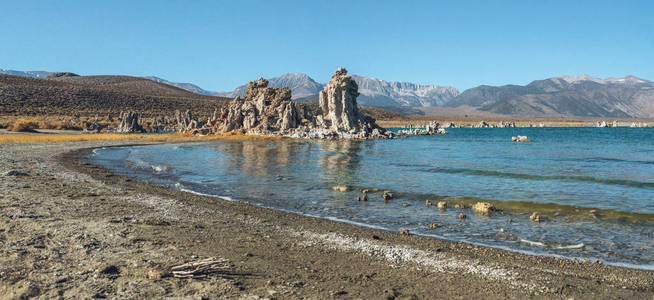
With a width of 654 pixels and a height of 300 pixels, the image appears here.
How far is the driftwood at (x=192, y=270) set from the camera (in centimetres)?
696

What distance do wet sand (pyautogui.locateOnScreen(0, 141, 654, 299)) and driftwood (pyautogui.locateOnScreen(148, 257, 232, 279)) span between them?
128 mm

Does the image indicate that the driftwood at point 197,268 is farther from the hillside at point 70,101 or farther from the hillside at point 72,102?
the hillside at point 70,101

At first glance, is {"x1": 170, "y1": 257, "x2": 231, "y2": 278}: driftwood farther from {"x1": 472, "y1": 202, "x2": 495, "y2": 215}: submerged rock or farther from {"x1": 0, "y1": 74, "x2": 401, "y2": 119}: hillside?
{"x1": 0, "y1": 74, "x2": 401, "y2": 119}: hillside

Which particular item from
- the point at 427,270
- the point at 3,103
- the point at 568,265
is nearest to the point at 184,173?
the point at 427,270

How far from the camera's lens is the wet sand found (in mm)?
6684

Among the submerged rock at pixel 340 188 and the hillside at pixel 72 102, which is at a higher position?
the hillside at pixel 72 102

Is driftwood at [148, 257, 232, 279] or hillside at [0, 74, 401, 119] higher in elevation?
hillside at [0, 74, 401, 119]

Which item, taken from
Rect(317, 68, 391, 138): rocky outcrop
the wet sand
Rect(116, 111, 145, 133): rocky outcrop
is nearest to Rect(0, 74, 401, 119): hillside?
Rect(116, 111, 145, 133): rocky outcrop

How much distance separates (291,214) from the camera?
13312mm

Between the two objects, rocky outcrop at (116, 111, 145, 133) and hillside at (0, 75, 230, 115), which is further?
hillside at (0, 75, 230, 115)


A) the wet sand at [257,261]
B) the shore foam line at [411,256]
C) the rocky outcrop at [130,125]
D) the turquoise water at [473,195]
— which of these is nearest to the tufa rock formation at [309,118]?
the rocky outcrop at [130,125]

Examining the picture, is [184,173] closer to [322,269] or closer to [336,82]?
[322,269]

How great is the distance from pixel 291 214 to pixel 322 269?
559 cm

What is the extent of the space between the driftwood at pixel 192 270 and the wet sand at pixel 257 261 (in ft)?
0.42
